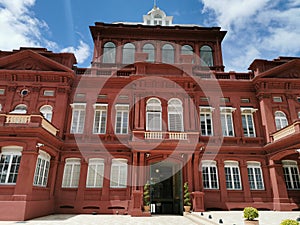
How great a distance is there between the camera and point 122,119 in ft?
49.0

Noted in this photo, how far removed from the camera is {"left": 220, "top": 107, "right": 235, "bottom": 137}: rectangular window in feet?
49.5

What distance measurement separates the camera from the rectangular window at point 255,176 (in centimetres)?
1394

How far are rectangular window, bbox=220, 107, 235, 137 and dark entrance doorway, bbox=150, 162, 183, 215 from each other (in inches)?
164

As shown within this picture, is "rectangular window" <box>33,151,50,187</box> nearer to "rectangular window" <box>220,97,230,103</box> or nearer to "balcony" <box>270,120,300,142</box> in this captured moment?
"rectangular window" <box>220,97,230,103</box>

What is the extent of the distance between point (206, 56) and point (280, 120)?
25.4 ft

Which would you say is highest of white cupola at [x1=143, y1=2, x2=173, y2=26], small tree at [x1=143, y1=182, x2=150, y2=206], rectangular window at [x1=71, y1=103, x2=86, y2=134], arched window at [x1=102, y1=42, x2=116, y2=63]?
white cupola at [x1=143, y1=2, x2=173, y2=26]

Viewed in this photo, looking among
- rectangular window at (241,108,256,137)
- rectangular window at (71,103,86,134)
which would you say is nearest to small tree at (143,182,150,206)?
rectangular window at (71,103,86,134)

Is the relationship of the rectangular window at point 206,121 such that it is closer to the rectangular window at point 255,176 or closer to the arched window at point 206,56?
the rectangular window at point 255,176

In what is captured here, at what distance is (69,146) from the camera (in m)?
13.9

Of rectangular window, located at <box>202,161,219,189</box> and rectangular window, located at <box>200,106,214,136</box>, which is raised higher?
rectangular window, located at <box>200,106,214,136</box>

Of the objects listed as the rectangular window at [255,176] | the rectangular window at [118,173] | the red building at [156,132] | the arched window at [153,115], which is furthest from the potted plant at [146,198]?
the rectangular window at [255,176]

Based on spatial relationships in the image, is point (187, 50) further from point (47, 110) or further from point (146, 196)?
point (146, 196)

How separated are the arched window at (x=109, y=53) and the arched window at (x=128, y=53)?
0.90m

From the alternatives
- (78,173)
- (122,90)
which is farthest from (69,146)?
(122,90)
